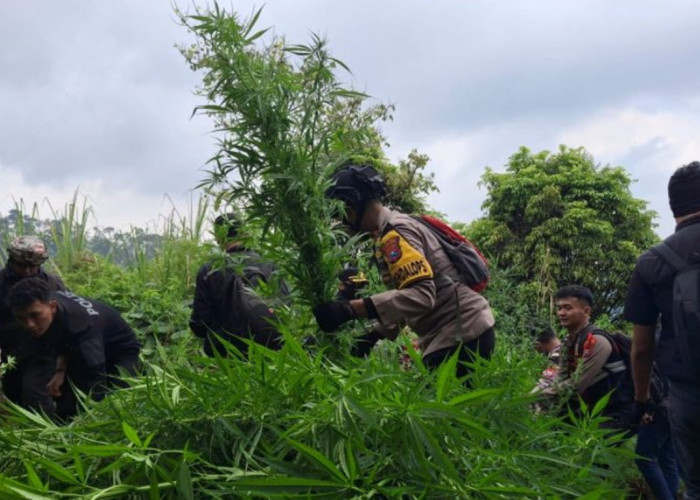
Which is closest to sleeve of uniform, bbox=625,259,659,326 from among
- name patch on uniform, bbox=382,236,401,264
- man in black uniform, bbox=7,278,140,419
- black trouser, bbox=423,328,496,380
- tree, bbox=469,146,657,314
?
black trouser, bbox=423,328,496,380

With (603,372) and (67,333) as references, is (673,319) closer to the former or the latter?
(603,372)

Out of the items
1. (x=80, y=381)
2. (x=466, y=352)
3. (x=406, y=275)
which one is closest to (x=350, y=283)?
(x=406, y=275)

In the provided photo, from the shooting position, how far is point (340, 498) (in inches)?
78.8

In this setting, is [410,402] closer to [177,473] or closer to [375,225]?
[177,473]

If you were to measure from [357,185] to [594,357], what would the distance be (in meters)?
2.36

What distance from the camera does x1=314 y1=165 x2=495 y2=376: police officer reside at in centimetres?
409

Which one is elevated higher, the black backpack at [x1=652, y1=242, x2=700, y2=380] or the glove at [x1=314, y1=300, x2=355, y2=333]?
the glove at [x1=314, y1=300, x2=355, y2=333]

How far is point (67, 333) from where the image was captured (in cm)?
544

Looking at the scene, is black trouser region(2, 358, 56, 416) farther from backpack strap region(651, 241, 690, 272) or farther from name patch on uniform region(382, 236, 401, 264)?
backpack strap region(651, 241, 690, 272)

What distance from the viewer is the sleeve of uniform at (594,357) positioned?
5.63 m

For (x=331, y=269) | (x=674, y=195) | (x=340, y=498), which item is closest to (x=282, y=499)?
(x=340, y=498)

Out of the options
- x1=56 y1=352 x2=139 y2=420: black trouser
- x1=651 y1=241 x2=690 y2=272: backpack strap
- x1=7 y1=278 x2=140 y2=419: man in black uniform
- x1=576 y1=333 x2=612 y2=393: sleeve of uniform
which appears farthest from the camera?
x1=576 y1=333 x2=612 y2=393: sleeve of uniform

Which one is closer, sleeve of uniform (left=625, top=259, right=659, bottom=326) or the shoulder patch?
sleeve of uniform (left=625, top=259, right=659, bottom=326)

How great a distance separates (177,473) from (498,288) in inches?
354
